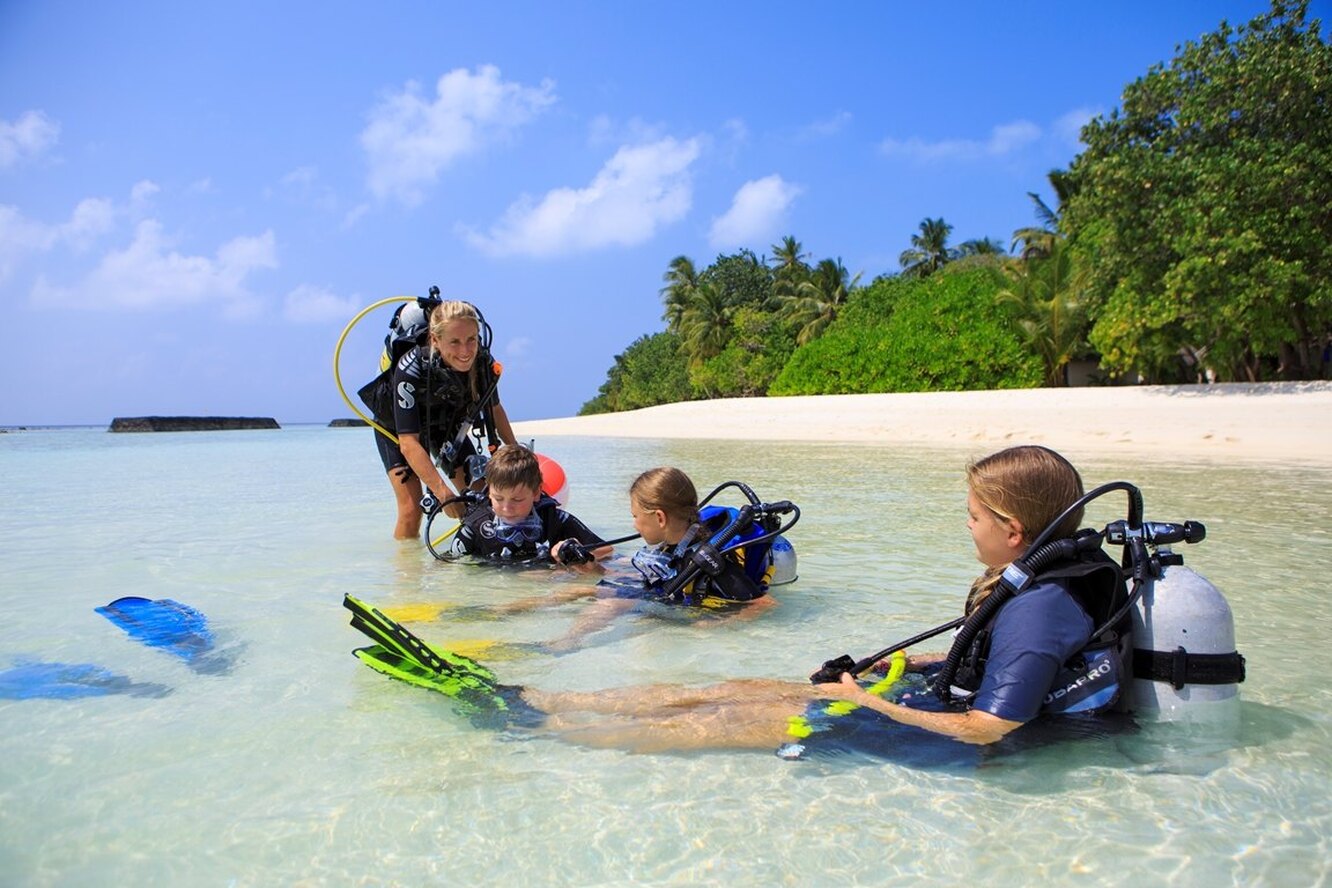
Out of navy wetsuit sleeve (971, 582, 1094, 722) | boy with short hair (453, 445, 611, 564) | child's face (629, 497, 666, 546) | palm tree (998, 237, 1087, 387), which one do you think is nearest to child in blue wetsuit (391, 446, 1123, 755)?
navy wetsuit sleeve (971, 582, 1094, 722)

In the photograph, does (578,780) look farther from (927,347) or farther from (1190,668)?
(927,347)

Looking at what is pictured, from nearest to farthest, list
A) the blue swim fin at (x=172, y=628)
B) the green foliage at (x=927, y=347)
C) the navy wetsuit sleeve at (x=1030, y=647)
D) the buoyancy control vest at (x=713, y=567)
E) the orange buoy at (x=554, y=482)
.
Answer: the navy wetsuit sleeve at (x=1030, y=647)
the blue swim fin at (x=172, y=628)
the buoyancy control vest at (x=713, y=567)
the orange buoy at (x=554, y=482)
the green foliage at (x=927, y=347)

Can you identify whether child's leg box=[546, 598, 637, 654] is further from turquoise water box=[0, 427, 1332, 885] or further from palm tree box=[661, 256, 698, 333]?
palm tree box=[661, 256, 698, 333]

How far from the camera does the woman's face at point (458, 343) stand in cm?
566

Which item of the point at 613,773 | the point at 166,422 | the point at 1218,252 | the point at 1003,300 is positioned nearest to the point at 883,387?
the point at 1003,300

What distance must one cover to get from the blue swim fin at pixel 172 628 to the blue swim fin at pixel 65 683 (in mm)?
271

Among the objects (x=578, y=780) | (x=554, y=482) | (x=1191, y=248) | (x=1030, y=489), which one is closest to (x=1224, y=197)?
(x=1191, y=248)

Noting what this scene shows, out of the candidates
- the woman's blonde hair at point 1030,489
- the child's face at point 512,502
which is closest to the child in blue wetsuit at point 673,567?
the child's face at point 512,502

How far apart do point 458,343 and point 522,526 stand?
1280 mm

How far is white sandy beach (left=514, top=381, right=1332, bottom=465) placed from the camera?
54.5 feet

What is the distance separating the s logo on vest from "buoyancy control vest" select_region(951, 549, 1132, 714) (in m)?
4.27

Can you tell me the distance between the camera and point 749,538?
14.5ft

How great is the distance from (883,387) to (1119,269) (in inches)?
537

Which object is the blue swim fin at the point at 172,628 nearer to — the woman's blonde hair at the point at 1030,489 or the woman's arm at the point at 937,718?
the woman's arm at the point at 937,718
